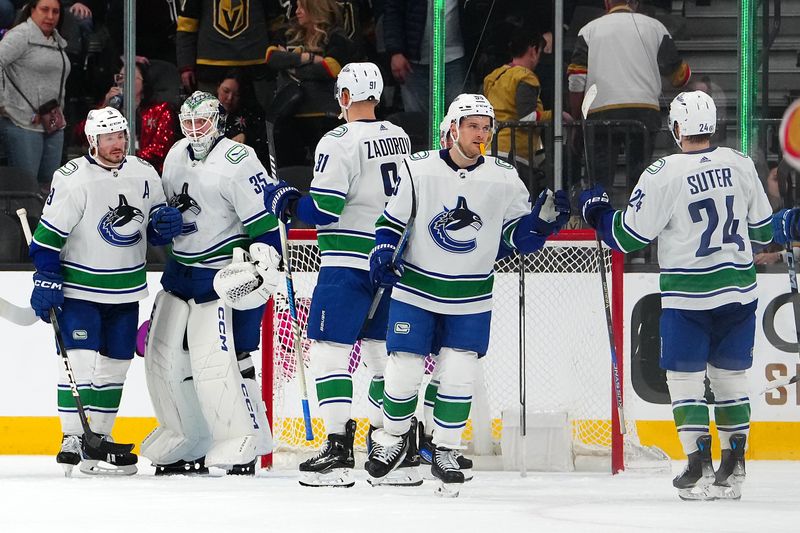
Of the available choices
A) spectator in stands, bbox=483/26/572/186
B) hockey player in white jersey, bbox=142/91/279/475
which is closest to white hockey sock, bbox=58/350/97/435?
hockey player in white jersey, bbox=142/91/279/475

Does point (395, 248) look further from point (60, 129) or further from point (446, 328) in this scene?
point (60, 129)

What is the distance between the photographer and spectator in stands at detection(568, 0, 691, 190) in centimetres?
612

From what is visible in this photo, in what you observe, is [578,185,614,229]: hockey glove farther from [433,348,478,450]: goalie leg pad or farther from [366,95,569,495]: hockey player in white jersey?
[433,348,478,450]: goalie leg pad

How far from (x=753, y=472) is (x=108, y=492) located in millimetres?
2467

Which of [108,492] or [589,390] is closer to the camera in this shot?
[108,492]

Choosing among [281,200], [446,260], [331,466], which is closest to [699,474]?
[446,260]

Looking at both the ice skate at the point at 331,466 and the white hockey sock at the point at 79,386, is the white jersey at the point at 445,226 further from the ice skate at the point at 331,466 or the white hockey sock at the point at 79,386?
the white hockey sock at the point at 79,386

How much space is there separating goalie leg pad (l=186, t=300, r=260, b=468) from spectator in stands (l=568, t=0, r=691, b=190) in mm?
1831

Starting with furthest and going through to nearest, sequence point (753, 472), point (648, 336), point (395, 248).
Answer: point (648, 336) → point (753, 472) → point (395, 248)

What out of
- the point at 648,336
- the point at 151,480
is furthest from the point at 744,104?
the point at 151,480

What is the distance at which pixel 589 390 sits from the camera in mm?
5664

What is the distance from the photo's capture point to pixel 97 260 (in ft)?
17.3

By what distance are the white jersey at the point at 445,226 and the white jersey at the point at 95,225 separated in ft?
3.91

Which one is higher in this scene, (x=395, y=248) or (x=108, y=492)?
(x=395, y=248)
